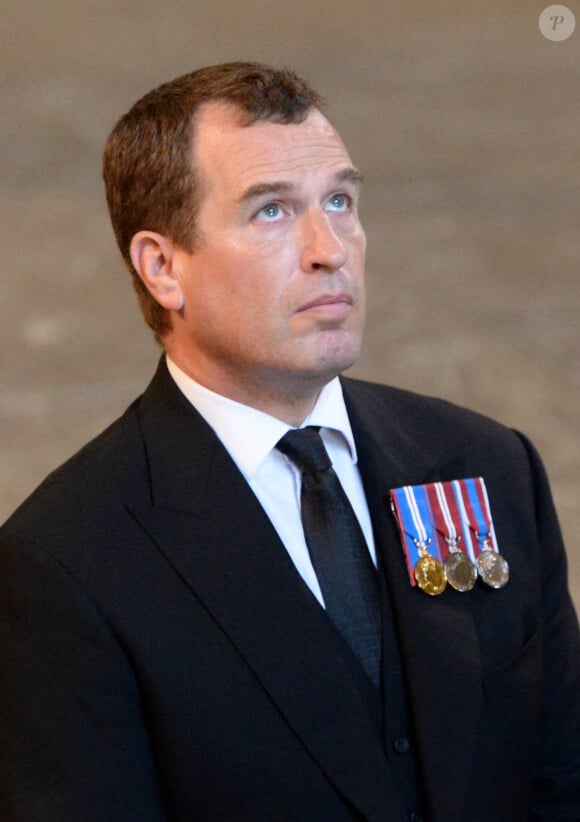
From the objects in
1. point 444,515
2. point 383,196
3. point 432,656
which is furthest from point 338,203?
point 383,196

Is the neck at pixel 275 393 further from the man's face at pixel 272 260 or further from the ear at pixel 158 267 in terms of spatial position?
the ear at pixel 158 267

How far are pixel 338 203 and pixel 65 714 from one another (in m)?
0.72

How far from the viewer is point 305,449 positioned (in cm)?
207

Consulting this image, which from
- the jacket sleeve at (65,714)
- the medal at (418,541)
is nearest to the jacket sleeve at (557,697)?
the medal at (418,541)

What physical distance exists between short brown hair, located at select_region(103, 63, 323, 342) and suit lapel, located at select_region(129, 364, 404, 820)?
0.26 meters

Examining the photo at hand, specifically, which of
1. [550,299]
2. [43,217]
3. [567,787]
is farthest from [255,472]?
[550,299]

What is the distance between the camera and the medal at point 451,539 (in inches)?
83.2

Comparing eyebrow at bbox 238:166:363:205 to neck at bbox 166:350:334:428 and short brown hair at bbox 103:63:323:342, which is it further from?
neck at bbox 166:350:334:428

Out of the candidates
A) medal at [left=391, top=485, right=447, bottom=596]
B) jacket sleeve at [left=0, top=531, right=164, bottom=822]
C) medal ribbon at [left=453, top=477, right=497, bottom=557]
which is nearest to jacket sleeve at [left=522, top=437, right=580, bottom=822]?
medal ribbon at [left=453, top=477, right=497, bottom=557]

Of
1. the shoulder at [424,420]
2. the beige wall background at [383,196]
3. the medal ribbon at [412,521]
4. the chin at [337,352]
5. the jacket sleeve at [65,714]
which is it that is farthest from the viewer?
the beige wall background at [383,196]

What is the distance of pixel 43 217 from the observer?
299 cm

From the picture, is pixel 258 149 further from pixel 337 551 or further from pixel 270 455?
pixel 337 551

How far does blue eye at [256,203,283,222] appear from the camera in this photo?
6.65 ft

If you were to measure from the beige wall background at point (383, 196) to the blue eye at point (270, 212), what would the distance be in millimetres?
1027
